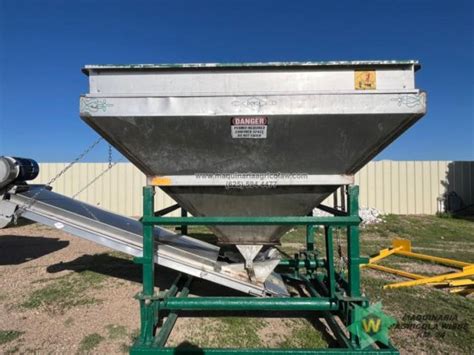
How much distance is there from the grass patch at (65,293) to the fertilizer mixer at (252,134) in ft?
5.90

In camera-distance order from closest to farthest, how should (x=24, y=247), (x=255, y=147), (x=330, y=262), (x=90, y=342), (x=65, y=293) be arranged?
(x=255, y=147)
(x=90, y=342)
(x=330, y=262)
(x=65, y=293)
(x=24, y=247)

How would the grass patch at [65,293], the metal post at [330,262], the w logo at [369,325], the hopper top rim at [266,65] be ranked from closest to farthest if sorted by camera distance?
the hopper top rim at [266,65] < the w logo at [369,325] < the metal post at [330,262] < the grass patch at [65,293]

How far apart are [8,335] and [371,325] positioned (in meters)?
3.59

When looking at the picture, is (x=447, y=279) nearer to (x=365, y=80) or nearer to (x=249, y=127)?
(x=365, y=80)

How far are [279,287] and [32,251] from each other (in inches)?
243

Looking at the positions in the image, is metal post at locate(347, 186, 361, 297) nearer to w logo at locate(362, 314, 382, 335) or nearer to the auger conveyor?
w logo at locate(362, 314, 382, 335)

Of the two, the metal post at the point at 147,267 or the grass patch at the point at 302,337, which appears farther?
the grass patch at the point at 302,337

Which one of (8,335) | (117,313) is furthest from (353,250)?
(8,335)

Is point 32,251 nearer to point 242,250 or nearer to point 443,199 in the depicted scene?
point 242,250

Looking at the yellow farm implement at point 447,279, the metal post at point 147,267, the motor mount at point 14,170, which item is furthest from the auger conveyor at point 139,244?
the yellow farm implement at point 447,279

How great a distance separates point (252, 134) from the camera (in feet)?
8.96

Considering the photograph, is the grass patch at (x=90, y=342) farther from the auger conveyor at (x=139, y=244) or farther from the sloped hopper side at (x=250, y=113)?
the sloped hopper side at (x=250, y=113)

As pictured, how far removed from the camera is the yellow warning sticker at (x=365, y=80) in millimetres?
2617

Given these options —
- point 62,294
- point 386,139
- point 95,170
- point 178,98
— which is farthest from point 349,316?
point 95,170
